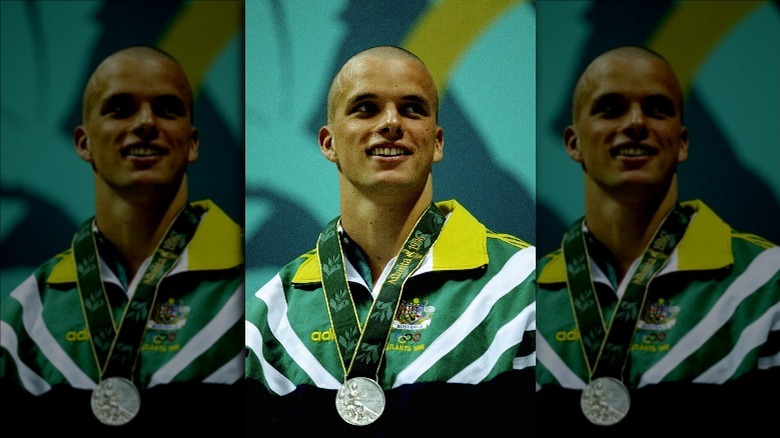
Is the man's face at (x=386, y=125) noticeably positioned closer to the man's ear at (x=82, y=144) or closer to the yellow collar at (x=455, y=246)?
the yellow collar at (x=455, y=246)

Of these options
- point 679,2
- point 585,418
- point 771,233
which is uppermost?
point 679,2

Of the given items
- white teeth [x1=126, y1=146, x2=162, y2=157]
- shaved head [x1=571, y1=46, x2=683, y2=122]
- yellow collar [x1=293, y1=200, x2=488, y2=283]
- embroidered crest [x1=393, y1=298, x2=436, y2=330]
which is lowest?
embroidered crest [x1=393, y1=298, x2=436, y2=330]

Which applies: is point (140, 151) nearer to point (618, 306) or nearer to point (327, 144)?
point (327, 144)

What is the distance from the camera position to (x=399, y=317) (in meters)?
3.58

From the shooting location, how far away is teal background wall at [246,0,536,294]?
3.66m

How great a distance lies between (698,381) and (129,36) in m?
2.98

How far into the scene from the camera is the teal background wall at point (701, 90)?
3.65m

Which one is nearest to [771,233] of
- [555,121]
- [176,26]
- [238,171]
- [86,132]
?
[555,121]

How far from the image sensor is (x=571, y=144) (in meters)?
3.76

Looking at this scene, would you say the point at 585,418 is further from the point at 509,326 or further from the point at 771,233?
the point at 771,233

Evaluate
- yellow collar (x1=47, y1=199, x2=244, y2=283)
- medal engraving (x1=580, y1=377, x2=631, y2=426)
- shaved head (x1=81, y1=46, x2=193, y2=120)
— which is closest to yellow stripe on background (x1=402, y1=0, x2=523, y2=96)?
shaved head (x1=81, y1=46, x2=193, y2=120)

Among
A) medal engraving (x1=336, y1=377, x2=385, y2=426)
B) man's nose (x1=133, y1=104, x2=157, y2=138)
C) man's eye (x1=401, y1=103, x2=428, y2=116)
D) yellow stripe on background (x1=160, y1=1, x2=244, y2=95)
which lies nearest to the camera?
medal engraving (x1=336, y1=377, x2=385, y2=426)

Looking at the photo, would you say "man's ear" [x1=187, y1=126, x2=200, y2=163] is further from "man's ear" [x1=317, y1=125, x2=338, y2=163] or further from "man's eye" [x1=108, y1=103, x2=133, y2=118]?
"man's ear" [x1=317, y1=125, x2=338, y2=163]

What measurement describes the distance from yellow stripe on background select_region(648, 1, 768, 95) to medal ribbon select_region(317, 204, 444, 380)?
4.12 ft
